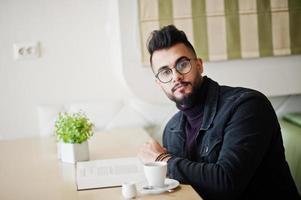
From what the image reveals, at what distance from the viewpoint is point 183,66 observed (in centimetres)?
175

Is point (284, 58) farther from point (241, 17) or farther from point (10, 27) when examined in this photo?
point (10, 27)

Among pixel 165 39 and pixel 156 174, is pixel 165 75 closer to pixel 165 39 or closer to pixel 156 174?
pixel 165 39

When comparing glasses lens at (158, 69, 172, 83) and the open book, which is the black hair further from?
the open book

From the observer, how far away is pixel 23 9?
2.69m

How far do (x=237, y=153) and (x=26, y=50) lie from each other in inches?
65.0

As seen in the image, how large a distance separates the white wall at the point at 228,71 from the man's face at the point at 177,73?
0.85m

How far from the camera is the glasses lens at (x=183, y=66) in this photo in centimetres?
174

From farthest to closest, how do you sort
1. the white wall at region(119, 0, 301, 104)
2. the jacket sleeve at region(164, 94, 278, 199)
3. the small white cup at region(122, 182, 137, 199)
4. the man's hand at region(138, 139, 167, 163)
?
1. the white wall at region(119, 0, 301, 104)
2. the man's hand at region(138, 139, 167, 163)
3. the jacket sleeve at region(164, 94, 278, 199)
4. the small white cup at region(122, 182, 137, 199)

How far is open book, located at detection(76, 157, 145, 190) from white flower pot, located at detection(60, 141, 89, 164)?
46mm

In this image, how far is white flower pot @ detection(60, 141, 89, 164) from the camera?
180 centimetres

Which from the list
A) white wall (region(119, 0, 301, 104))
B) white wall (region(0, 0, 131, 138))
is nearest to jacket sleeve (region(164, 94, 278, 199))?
white wall (region(119, 0, 301, 104))

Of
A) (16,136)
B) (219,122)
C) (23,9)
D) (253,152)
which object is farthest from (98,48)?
(253,152)

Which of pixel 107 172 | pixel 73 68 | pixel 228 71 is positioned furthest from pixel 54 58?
pixel 107 172

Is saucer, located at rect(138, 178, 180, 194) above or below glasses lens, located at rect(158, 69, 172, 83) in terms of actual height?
below
